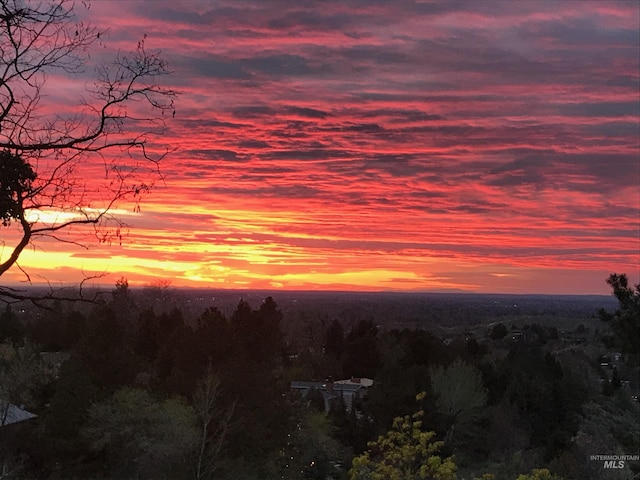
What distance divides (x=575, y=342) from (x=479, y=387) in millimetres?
64785

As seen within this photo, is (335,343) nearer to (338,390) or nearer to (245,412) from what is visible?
(338,390)

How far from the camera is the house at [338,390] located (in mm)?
48844

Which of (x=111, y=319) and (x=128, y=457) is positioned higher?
(x=111, y=319)

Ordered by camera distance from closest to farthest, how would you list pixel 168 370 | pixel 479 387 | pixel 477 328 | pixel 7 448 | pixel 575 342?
pixel 7 448 → pixel 168 370 → pixel 479 387 → pixel 575 342 → pixel 477 328

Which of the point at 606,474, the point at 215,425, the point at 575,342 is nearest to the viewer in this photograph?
the point at 606,474

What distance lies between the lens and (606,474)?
2248 cm

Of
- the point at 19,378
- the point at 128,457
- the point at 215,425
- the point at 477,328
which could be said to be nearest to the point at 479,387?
the point at 215,425

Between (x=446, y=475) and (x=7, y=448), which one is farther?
(x=7, y=448)

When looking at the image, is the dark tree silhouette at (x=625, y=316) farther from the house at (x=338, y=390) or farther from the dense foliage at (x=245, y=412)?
the house at (x=338, y=390)

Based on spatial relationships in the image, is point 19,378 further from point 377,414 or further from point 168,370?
point 377,414

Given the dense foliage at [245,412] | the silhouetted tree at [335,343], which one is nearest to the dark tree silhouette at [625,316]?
the dense foliage at [245,412]

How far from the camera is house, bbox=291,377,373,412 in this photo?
48844 millimetres

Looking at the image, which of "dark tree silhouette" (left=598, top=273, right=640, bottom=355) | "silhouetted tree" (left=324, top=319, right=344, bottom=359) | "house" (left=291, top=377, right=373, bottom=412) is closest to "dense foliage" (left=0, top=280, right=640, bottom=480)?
"dark tree silhouette" (left=598, top=273, right=640, bottom=355)

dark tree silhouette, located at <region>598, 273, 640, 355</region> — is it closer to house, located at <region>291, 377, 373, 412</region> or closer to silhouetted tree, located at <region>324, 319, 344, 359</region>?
house, located at <region>291, 377, 373, 412</region>
